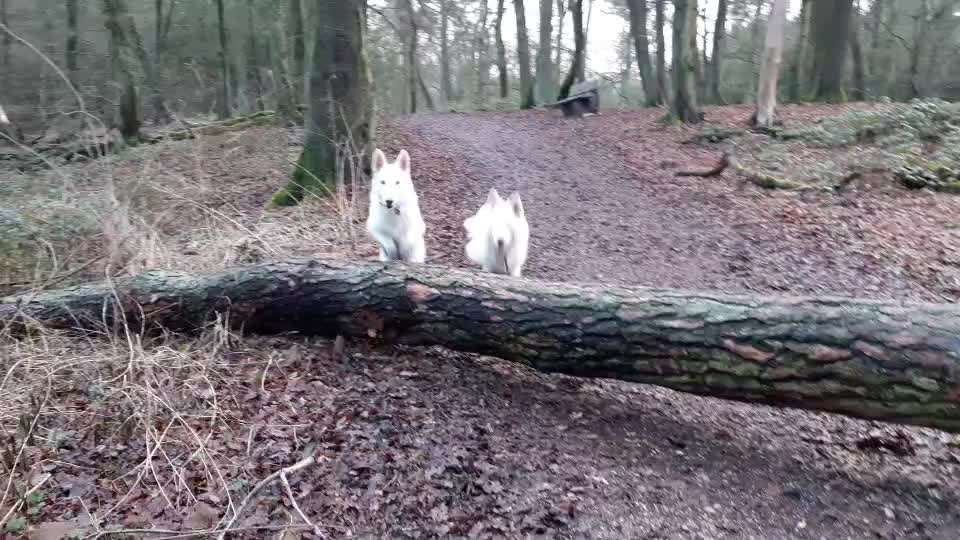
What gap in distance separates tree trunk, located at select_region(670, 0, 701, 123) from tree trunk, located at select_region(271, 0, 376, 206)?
885 centimetres

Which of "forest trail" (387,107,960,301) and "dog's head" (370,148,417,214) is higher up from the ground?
"dog's head" (370,148,417,214)

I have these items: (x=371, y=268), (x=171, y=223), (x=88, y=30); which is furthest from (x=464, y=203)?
(x=88, y=30)

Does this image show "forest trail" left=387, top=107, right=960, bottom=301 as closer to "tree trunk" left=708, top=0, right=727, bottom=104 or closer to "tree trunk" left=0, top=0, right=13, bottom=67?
"tree trunk" left=0, top=0, right=13, bottom=67

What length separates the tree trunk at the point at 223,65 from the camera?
876 inches

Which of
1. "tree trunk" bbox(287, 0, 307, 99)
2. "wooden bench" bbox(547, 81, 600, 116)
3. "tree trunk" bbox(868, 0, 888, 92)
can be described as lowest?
"wooden bench" bbox(547, 81, 600, 116)

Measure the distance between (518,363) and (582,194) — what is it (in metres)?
6.58

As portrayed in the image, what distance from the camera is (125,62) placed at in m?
16.4

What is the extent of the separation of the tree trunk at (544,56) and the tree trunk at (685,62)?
35.9 ft

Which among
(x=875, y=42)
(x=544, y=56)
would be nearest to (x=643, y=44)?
(x=544, y=56)

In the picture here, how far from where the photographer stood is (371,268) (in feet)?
→ 17.2

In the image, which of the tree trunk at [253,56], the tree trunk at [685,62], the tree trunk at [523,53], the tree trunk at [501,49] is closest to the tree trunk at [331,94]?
the tree trunk at [685,62]

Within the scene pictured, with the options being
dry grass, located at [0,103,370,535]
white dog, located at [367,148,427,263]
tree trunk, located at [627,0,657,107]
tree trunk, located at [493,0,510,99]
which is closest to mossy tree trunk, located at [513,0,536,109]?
tree trunk, located at [493,0,510,99]

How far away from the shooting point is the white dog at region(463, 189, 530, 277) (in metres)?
6.08

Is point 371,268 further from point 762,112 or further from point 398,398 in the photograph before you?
point 762,112
